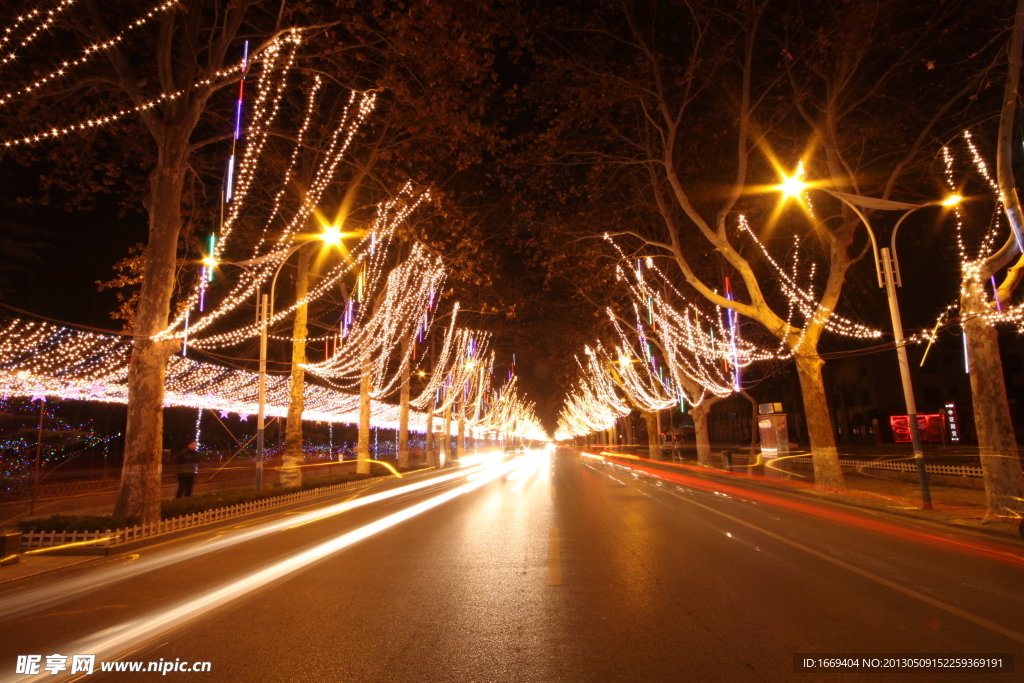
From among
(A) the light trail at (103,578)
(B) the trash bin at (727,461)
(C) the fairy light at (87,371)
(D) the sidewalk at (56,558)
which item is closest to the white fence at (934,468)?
(B) the trash bin at (727,461)

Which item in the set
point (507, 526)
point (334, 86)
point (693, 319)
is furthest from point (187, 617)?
point (693, 319)

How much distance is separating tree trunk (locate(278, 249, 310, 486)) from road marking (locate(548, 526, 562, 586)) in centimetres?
1313

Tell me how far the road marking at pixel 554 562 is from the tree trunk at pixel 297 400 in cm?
1313

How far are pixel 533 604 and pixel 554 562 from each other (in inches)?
79.4

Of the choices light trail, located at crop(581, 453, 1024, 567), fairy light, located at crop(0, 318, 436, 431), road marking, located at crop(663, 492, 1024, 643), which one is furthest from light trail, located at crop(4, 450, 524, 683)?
fairy light, located at crop(0, 318, 436, 431)

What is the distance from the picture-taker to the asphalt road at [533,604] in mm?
4434

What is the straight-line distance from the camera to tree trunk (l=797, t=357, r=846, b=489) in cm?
1878

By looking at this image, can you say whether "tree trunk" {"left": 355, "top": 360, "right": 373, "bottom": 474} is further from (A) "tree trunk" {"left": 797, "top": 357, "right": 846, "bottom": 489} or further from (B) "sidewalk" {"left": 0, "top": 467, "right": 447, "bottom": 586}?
(A) "tree trunk" {"left": 797, "top": 357, "right": 846, "bottom": 489}

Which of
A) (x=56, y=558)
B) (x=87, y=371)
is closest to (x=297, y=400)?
(x=87, y=371)

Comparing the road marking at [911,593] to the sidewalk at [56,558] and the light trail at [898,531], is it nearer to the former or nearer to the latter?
the light trail at [898,531]

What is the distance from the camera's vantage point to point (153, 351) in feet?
40.7

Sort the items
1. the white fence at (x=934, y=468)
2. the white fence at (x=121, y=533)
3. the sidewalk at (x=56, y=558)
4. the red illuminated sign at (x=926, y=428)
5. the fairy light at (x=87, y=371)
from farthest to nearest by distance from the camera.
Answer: the red illuminated sign at (x=926, y=428), the white fence at (x=934, y=468), the fairy light at (x=87, y=371), the white fence at (x=121, y=533), the sidewalk at (x=56, y=558)

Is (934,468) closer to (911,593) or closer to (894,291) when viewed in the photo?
(894,291)

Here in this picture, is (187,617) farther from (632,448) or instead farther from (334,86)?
(632,448)
